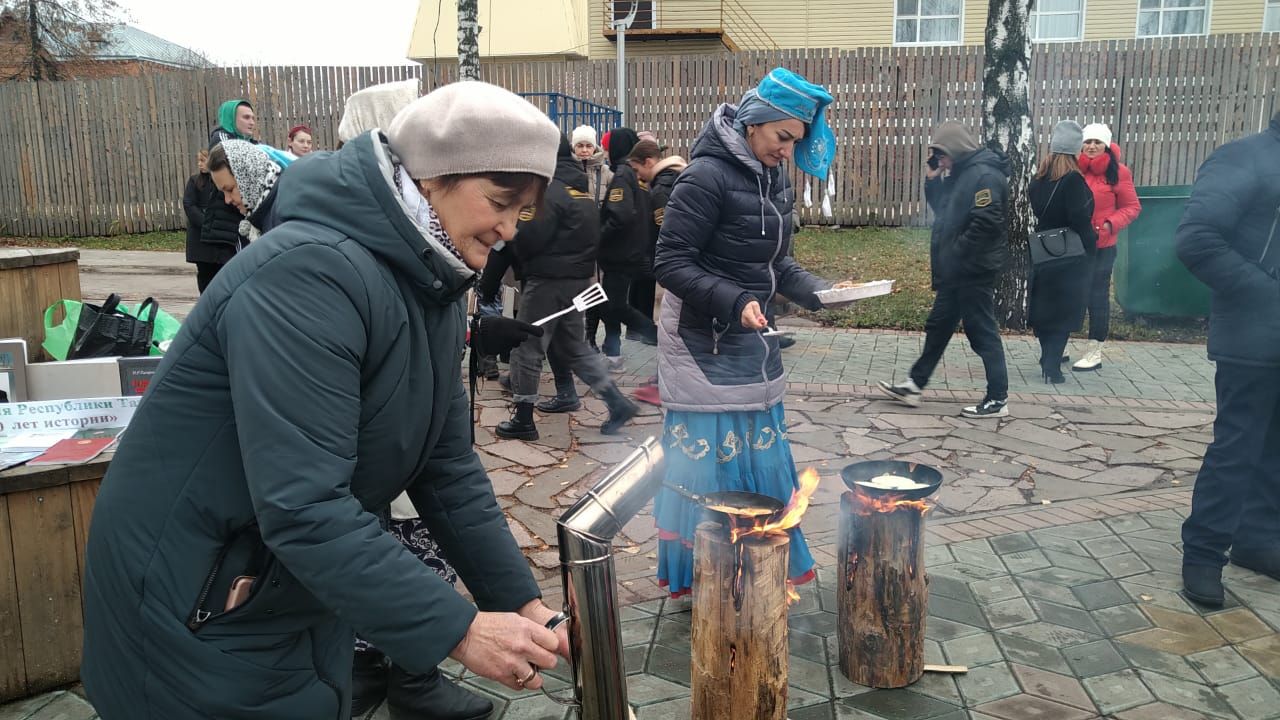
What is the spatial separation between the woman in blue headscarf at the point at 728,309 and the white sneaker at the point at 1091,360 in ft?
18.9

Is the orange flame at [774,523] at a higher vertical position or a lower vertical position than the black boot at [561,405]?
higher

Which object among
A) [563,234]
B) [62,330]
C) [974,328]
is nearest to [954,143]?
[974,328]

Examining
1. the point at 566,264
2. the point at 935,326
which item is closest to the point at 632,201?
the point at 566,264

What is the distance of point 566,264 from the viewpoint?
22.4 feet

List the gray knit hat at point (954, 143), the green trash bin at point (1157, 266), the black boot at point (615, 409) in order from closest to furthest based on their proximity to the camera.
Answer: the black boot at point (615, 409) < the gray knit hat at point (954, 143) < the green trash bin at point (1157, 266)

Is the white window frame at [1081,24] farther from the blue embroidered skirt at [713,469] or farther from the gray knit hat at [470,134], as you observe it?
the gray knit hat at [470,134]

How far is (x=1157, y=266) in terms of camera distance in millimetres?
10312

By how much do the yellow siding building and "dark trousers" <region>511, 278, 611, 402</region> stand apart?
16.2m

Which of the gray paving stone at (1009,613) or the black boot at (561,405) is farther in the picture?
the black boot at (561,405)

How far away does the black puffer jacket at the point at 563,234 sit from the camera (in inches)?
264

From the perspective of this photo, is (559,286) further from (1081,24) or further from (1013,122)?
(1081,24)

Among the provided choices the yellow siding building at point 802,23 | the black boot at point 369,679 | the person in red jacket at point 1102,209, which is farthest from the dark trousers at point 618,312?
the yellow siding building at point 802,23

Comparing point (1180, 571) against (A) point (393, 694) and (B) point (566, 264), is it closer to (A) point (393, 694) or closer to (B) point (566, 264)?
(A) point (393, 694)

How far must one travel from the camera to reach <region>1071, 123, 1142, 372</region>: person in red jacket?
885 centimetres
